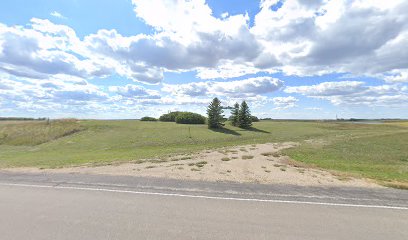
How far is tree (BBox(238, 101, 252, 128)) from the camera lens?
71250 millimetres

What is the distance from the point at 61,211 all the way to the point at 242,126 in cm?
6427

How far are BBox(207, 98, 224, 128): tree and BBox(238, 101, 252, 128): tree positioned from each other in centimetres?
718

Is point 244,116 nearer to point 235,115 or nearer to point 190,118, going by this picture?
point 235,115

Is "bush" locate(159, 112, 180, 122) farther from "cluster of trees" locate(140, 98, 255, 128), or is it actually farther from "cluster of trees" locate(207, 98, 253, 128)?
"cluster of trees" locate(207, 98, 253, 128)

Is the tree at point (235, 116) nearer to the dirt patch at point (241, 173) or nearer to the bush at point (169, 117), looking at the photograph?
the bush at point (169, 117)

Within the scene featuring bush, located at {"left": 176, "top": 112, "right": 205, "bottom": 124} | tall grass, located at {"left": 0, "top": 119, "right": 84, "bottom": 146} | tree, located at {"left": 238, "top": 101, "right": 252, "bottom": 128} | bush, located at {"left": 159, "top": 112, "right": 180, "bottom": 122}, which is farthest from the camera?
bush, located at {"left": 159, "top": 112, "right": 180, "bottom": 122}

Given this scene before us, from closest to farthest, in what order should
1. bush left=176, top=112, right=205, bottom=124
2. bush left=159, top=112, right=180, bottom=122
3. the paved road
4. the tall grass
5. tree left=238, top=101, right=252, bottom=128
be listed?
the paved road, the tall grass, tree left=238, top=101, right=252, bottom=128, bush left=176, top=112, right=205, bottom=124, bush left=159, top=112, right=180, bottom=122

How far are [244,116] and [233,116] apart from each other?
11.3 feet

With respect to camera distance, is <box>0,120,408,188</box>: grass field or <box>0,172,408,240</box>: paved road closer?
<box>0,172,408,240</box>: paved road

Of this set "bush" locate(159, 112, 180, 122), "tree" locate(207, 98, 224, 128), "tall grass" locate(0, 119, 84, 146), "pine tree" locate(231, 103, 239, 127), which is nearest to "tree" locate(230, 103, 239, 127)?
"pine tree" locate(231, 103, 239, 127)

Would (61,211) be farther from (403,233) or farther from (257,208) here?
(403,233)

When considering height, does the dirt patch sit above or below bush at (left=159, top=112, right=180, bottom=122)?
below

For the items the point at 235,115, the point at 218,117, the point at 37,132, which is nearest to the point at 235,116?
the point at 235,115

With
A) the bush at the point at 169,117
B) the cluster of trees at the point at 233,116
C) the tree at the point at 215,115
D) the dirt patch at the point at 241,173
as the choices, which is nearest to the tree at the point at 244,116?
the cluster of trees at the point at 233,116
